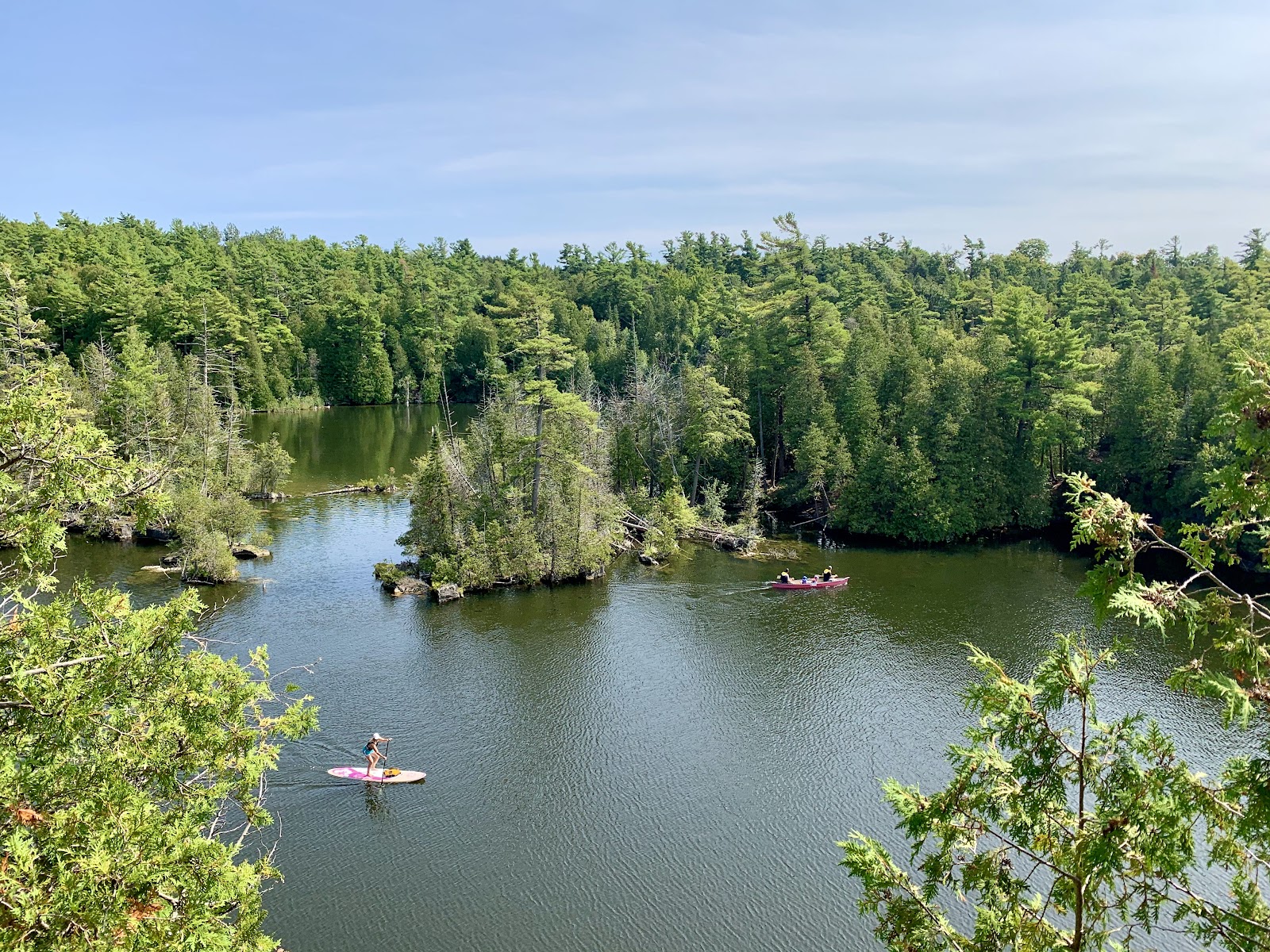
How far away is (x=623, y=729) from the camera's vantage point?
71.9 ft

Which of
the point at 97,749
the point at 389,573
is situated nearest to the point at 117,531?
the point at 389,573

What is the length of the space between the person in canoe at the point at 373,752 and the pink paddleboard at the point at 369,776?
0.17 m

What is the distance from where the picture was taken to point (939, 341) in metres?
42.3

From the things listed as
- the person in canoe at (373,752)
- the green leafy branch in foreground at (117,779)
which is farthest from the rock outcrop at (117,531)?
the green leafy branch in foreground at (117,779)

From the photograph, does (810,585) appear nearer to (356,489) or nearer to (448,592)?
(448,592)

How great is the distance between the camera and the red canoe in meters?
32.1

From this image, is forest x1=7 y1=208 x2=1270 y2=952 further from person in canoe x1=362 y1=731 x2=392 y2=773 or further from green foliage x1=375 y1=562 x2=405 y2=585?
person in canoe x1=362 y1=731 x2=392 y2=773

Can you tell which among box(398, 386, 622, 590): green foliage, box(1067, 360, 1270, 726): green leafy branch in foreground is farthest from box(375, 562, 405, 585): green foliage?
box(1067, 360, 1270, 726): green leafy branch in foreground

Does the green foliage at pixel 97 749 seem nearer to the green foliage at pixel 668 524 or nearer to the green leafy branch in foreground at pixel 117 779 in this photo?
the green leafy branch in foreground at pixel 117 779

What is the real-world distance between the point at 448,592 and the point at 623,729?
1060cm

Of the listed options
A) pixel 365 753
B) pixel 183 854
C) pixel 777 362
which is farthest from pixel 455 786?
pixel 777 362

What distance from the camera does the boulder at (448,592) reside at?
30.2 metres

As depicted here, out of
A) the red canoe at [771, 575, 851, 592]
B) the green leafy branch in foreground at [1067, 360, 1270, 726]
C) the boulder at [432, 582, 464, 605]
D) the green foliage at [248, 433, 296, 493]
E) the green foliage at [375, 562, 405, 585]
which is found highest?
the green leafy branch in foreground at [1067, 360, 1270, 726]

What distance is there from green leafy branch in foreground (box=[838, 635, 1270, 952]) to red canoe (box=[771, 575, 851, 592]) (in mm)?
23471
